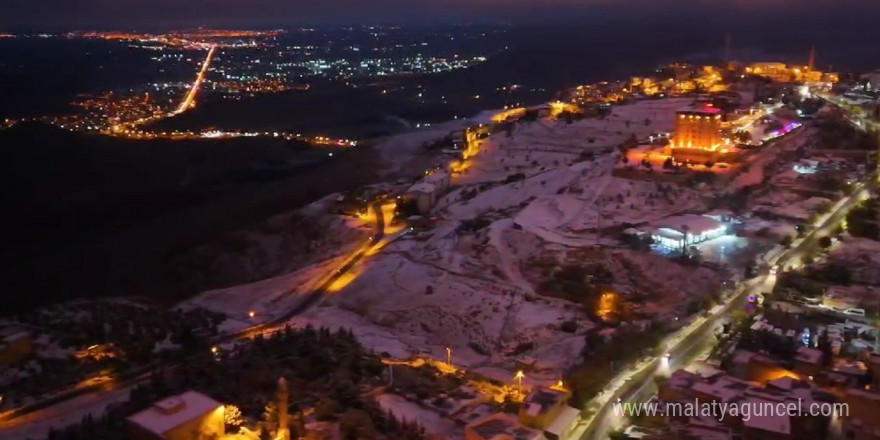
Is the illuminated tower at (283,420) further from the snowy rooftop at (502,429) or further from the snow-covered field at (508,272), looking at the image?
the snow-covered field at (508,272)

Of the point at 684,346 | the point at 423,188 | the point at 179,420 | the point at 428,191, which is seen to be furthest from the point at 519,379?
the point at 423,188

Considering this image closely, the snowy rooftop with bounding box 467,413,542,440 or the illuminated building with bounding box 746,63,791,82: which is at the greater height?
the snowy rooftop with bounding box 467,413,542,440

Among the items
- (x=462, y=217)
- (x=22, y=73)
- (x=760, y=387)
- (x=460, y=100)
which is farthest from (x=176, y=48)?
(x=760, y=387)

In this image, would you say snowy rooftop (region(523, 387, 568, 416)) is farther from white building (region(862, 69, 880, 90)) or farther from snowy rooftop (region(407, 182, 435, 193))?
white building (region(862, 69, 880, 90))

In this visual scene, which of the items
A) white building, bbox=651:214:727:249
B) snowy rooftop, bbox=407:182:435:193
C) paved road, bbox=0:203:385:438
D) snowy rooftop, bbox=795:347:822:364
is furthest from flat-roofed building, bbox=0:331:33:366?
white building, bbox=651:214:727:249

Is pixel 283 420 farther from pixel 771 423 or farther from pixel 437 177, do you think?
pixel 437 177

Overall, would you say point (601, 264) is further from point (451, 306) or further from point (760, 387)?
point (760, 387)
